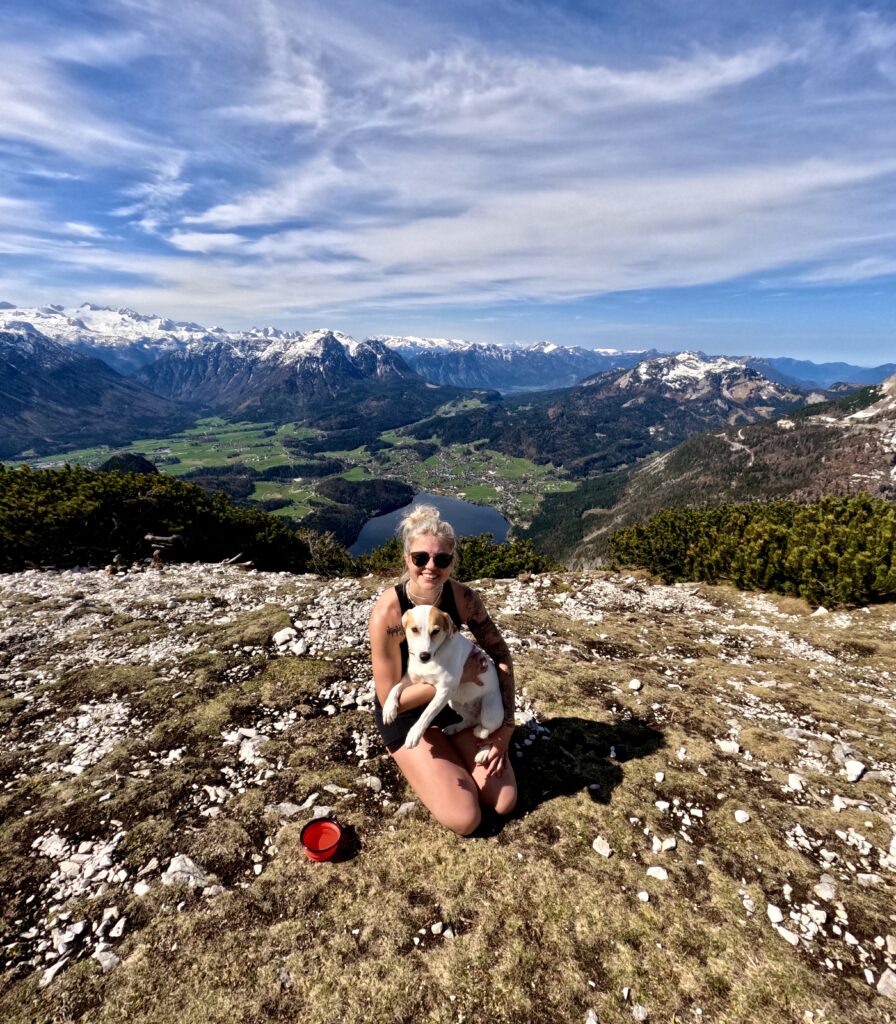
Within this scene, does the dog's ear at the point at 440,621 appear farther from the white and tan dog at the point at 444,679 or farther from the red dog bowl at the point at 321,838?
the red dog bowl at the point at 321,838

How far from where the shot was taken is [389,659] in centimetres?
619

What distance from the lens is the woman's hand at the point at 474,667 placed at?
617cm

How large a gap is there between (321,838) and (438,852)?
1510 millimetres

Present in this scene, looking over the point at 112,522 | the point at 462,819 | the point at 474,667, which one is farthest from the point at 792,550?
the point at 112,522

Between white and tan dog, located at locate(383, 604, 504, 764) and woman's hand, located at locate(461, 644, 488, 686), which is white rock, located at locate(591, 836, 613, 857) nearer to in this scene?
white and tan dog, located at locate(383, 604, 504, 764)

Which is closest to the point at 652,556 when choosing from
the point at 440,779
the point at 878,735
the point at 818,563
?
the point at 818,563

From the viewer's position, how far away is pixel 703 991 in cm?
456

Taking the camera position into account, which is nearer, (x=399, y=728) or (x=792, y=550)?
(x=399, y=728)

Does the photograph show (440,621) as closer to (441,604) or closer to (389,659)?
(441,604)

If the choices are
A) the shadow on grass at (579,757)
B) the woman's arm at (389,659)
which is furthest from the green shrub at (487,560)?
the woman's arm at (389,659)

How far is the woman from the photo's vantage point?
239 inches

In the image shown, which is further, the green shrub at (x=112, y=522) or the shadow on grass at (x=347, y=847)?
the green shrub at (x=112, y=522)

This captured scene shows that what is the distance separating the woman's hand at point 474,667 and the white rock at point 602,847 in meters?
2.51

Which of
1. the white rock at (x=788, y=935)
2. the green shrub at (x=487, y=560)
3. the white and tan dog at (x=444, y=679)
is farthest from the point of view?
the green shrub at (x=487, y=560)
